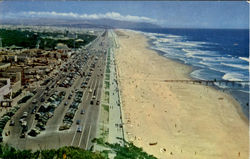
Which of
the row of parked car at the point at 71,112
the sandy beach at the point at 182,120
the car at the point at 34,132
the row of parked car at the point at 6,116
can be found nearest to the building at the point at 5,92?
the row of parked car at the point at 6,116

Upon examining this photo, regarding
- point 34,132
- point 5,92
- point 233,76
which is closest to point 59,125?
point 34,132

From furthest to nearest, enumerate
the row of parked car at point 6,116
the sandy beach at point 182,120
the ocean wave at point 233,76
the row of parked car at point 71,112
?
the ocean wave at point 233,76
the row of parked car at point 71,112
the row of parked car at point 6,116
the sandy beach at point 182,120

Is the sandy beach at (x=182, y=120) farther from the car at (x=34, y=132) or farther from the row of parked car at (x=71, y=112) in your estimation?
the car at (x=34, y=132)

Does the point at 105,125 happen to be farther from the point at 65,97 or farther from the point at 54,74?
the point at 54,74

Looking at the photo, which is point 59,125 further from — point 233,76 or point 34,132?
point 233,76

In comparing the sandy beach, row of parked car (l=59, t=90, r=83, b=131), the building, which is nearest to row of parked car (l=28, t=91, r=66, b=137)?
row of parked car (l=59, t=90, r=83, b=131)
